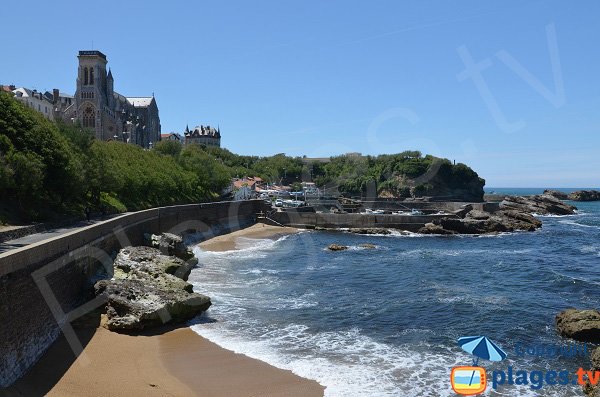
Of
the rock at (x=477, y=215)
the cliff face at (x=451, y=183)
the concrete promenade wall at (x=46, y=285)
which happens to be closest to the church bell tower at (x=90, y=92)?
the rock at (x=477, y=215)

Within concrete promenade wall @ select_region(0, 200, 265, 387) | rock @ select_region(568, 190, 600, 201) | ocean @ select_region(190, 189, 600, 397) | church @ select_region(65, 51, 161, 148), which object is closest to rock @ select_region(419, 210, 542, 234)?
ocean @ select_region(190, 189, 600, 397)

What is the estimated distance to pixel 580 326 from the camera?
19.2 metres

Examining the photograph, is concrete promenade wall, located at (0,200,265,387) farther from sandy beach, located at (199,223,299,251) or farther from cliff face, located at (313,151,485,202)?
cliff face, located at (313,151,485,202)

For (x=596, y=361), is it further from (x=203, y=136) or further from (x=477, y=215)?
(x=203, y=136)

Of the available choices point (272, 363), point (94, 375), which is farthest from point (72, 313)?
point (272, 363)

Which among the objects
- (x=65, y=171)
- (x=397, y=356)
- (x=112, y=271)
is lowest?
(x=397, y=356)

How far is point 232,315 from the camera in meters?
22.1

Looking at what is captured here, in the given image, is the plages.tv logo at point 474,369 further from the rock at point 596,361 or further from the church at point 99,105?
the church at point 99,105

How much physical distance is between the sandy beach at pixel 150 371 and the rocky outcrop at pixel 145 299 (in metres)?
0.63

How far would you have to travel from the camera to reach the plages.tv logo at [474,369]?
1268cm

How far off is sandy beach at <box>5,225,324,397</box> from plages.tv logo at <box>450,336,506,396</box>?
13.5 ft

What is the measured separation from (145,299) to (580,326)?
16.7 meters

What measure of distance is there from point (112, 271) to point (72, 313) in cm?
571

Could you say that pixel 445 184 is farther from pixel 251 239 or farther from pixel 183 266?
pixel 183 266
